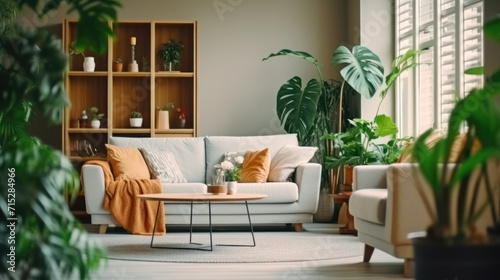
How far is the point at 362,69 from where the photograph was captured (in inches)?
287

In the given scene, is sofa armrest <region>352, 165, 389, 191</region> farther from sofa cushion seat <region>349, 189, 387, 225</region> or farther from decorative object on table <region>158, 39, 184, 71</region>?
decorative object on table <region>158, 39, 184, 71</region>

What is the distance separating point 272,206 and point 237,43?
2.35 m

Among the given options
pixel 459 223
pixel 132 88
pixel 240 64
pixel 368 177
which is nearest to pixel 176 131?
pixel 132 88

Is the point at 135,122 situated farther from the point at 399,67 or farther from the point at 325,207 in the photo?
the point at 399,67

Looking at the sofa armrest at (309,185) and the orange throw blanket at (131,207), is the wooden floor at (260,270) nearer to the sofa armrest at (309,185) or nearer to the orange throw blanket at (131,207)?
the orange throw blanket at (131,207)

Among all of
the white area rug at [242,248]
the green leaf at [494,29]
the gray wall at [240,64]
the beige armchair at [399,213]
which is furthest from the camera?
the gray wall at [240,64]

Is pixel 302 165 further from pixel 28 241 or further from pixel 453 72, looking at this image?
pixel 28 241

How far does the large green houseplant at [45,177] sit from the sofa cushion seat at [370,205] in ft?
8.45

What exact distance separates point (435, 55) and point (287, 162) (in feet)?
5.76

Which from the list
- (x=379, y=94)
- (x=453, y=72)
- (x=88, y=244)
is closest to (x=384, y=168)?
(x=453, y=72)

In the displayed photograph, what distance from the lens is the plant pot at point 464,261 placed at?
223 cm

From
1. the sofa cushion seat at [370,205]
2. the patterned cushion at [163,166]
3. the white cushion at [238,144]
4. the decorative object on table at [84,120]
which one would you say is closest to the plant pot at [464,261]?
the sofa cushion seat at [370,205]

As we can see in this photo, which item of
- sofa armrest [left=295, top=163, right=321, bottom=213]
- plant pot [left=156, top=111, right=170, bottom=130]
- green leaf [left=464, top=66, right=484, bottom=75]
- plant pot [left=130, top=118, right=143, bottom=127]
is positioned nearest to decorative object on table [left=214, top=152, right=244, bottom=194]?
sofa armrest [left=295, top=163, right=321, bottom=213]

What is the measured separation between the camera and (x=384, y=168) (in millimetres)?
5383
